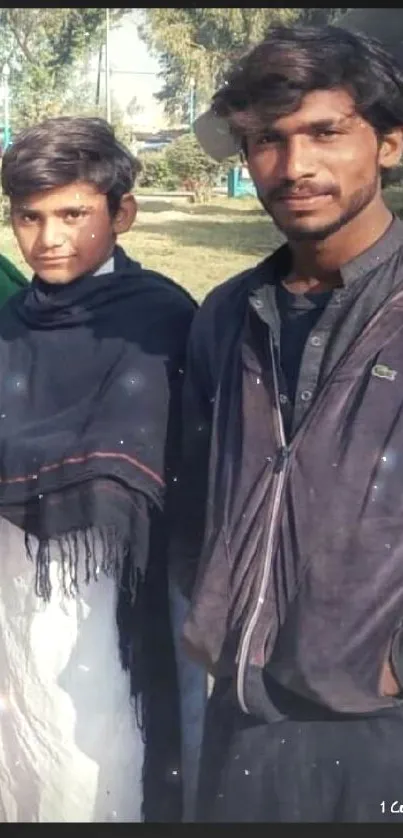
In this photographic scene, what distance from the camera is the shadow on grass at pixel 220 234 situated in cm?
209

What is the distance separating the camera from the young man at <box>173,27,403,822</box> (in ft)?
6.13

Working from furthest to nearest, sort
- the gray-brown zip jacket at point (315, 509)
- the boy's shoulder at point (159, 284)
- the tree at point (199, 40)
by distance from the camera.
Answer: the boy's shoulder at point (159, 284), the tree at point (199, 40), the gray-brown zip jacket at point (315, 509)

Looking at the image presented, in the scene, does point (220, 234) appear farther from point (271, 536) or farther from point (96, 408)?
point (271, 536)

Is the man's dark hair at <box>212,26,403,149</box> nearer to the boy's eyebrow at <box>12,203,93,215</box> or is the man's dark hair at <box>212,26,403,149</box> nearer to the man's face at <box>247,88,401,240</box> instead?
the man's face at <box>247,88,401,240</box>

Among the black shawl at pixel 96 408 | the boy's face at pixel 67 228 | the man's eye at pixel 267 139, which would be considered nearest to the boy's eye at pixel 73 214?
the boy's face at pixel 67 228

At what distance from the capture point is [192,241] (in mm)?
2145

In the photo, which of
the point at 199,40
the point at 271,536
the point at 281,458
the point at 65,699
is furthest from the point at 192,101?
the point at 65,699

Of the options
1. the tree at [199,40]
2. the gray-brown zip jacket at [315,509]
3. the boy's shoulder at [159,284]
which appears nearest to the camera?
the gray-brown zip jacket at [315,509]

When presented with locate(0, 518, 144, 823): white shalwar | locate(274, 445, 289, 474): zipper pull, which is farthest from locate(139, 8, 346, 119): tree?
locate(0, 518, 144, 823): white shalwar

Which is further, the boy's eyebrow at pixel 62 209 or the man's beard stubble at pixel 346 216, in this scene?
the boy's eyebrow at pixel 62 209

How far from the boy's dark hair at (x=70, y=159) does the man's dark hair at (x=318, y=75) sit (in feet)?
0.83

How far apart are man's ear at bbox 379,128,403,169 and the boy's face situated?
1.52 feet

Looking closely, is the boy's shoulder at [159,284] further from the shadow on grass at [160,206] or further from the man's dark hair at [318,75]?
the man's dark hair at [318,75]

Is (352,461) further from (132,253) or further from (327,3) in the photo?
(327,3)
